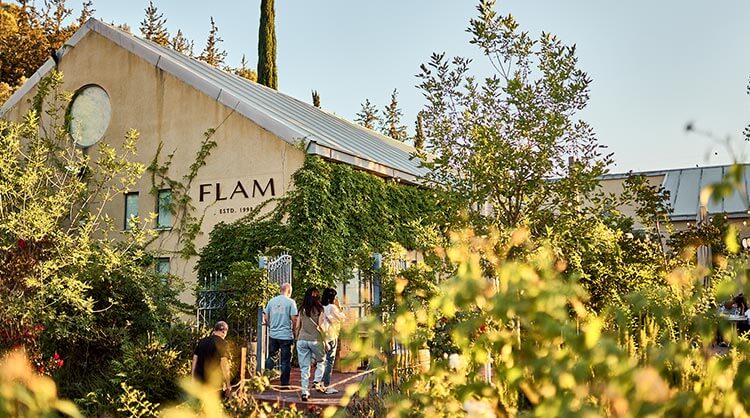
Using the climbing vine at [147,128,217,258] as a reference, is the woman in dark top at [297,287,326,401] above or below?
below

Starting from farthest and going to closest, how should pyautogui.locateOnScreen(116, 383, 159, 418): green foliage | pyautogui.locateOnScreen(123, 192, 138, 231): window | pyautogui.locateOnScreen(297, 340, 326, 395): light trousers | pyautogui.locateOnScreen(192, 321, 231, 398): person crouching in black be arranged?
pyautogui.locateOnScreen(123, 192, 138, 231): window < pyautogui.locateOnScreen(297, 340, 326, 395): light trousers < pyautogui.locateOnScreen(192, 321, 231, 398): person crouching in black < pyautogui.locateOnScreen(116, 383, 159, 418): green foliage

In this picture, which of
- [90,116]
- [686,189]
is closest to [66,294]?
[90,116]

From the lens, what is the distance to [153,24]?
34.1 metres

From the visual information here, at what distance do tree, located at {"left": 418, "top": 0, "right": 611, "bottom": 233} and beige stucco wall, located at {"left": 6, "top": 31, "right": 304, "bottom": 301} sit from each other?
4.73 metres

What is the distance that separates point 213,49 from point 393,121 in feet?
44.7

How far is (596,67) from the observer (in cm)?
1134

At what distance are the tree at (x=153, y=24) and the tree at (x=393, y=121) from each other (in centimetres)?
1600

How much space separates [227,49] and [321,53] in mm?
18101

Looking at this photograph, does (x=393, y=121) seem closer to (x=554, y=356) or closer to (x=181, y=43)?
(x=181, y=43)

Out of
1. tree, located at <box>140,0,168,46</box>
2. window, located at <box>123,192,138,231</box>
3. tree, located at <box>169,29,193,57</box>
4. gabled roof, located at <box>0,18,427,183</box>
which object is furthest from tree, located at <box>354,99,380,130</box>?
window, located at <box>123,192,138,231</box>

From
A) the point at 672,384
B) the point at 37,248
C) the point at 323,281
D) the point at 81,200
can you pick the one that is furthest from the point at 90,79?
the point at 672,384

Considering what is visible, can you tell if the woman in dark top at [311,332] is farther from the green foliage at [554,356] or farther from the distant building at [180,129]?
the green foliage at [554,356]

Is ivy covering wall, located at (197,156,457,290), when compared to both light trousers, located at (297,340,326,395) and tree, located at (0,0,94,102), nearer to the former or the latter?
light trousers, located at (297,340,326,395)

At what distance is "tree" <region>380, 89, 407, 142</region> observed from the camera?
45812 mm
